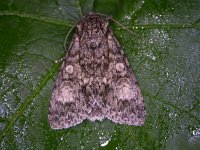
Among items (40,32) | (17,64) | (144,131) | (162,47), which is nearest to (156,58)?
(162,47)

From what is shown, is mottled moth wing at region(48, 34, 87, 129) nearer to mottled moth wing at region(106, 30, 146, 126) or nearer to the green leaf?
the green leaf

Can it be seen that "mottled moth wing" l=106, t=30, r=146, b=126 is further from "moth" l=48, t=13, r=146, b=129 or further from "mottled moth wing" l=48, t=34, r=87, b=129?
"mottled moth wing" l=48, t=34, r=87, b=129

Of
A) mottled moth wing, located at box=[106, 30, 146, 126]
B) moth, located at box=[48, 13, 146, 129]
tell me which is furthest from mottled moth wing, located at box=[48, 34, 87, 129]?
mottled moth wing, located at box=[106, 30, 146, 126]

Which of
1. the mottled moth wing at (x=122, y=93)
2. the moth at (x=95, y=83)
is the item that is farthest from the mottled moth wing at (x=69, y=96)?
the mottled moth wing at (x=122, y=93)

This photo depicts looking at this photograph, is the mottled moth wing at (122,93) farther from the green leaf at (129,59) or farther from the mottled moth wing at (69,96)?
the mottled moth wing at (69,96)

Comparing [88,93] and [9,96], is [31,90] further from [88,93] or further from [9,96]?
[88,93]

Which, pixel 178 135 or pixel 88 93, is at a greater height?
pixel 88 93
